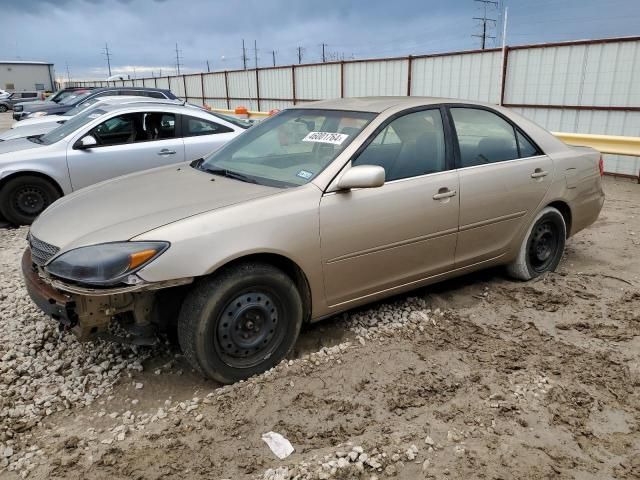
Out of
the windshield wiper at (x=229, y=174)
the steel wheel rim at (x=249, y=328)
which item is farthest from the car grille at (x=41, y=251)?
the windshield wiper at (x=229, y=174)

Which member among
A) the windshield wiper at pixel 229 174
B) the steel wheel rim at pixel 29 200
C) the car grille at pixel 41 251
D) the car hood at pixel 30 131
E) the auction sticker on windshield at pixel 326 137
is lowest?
the steel wheel rim at pixel 29 200

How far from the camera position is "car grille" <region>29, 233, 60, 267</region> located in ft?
9.71

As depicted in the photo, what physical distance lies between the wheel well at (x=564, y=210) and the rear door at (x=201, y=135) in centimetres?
449

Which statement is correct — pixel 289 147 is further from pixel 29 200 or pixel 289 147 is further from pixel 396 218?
pixel 29 200

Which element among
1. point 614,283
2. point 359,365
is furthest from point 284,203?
point 614,283

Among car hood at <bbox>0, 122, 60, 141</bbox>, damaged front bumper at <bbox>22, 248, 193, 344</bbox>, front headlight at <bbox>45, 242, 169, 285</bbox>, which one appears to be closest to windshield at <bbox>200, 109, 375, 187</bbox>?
front headlight at <bbox>45, 242, 169, 285</bbox>

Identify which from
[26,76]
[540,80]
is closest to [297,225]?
[540,80]

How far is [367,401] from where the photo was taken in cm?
293

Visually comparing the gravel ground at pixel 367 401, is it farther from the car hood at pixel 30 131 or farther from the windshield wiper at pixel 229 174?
the car hood at pixel 30 131

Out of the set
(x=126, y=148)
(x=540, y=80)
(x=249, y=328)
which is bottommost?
(x=249, y=328)

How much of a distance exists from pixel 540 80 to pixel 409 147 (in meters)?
9.02

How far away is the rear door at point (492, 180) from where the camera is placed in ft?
12.9

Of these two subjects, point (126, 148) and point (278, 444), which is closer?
point (278, 444)

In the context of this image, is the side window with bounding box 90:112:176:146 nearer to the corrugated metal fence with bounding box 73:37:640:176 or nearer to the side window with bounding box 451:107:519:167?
the side window with bounding box 451:107:519:167
